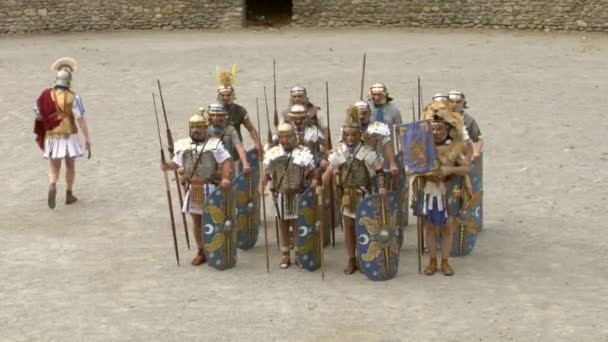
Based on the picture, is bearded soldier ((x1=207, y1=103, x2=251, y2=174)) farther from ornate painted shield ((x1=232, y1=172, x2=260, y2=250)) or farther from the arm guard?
the arm guard

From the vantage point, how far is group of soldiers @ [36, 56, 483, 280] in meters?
10.6

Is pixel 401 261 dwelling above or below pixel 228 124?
below

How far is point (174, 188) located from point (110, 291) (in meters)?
3.76

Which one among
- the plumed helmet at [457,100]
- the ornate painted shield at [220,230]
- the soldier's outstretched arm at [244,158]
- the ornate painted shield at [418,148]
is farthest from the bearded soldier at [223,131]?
the plumed helmet at [457,100]

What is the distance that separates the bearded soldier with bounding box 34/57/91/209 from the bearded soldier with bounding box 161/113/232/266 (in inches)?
106

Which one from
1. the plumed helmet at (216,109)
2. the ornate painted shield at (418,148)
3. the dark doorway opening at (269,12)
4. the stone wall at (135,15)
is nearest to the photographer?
the ornate painted shield at (418,148)

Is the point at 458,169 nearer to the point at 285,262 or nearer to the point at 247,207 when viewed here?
the point at 285,262

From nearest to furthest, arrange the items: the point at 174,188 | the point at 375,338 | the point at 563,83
Result: 1. the point at 375,338
2. the point at 174,188
3. the point at 563,83

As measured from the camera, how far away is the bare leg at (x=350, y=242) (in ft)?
35.5

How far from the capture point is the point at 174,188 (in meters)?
14.2

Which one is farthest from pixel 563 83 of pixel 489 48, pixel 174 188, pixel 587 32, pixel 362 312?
pixel 362 312

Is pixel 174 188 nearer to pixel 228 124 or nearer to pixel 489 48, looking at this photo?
pixel 228 124

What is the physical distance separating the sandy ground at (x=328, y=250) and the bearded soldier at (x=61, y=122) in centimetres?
43

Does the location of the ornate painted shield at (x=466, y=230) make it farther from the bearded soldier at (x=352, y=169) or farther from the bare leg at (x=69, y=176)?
the bare leg at (x=69, y=176)
